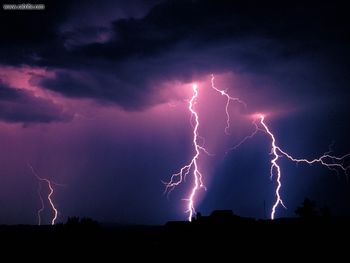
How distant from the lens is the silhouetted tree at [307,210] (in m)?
46.1

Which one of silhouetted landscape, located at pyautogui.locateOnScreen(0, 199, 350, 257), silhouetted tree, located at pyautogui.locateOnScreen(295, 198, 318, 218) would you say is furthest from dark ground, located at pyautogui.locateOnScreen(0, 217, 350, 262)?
silhouetted tree, located at pyautogui.locateOnScreen(295, 198, 318, 218)

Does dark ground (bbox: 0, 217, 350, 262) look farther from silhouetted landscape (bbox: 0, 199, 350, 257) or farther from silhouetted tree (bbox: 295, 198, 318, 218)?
silhouetted tree (bbox: 295, 198, 318, 218)

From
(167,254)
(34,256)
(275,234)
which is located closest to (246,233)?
(275,234)

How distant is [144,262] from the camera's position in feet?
74.8

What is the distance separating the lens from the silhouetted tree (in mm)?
46078

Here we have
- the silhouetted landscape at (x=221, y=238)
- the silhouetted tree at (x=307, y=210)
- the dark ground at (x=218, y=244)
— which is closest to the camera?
the dark ground at (x=218, y=244)

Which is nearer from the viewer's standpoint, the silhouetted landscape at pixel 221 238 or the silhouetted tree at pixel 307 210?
the silhouetted landscape at pixel 221 238

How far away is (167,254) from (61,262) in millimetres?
5972

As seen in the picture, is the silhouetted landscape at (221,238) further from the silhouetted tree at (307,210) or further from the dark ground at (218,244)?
the silhouetted tree at (307,210)

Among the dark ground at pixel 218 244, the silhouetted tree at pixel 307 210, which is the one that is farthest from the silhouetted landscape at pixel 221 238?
the silhouetted tree at pixel 307 210

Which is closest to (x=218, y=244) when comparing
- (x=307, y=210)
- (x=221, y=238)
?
(x=221, y=238)

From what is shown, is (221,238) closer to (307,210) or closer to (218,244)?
(218,244)

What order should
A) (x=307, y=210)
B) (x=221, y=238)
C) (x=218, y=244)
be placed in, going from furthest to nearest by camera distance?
1. (x=307, y=210)
2. (x=221, y=238)
3. (x=218, y=244)

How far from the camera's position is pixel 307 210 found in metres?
46.5
